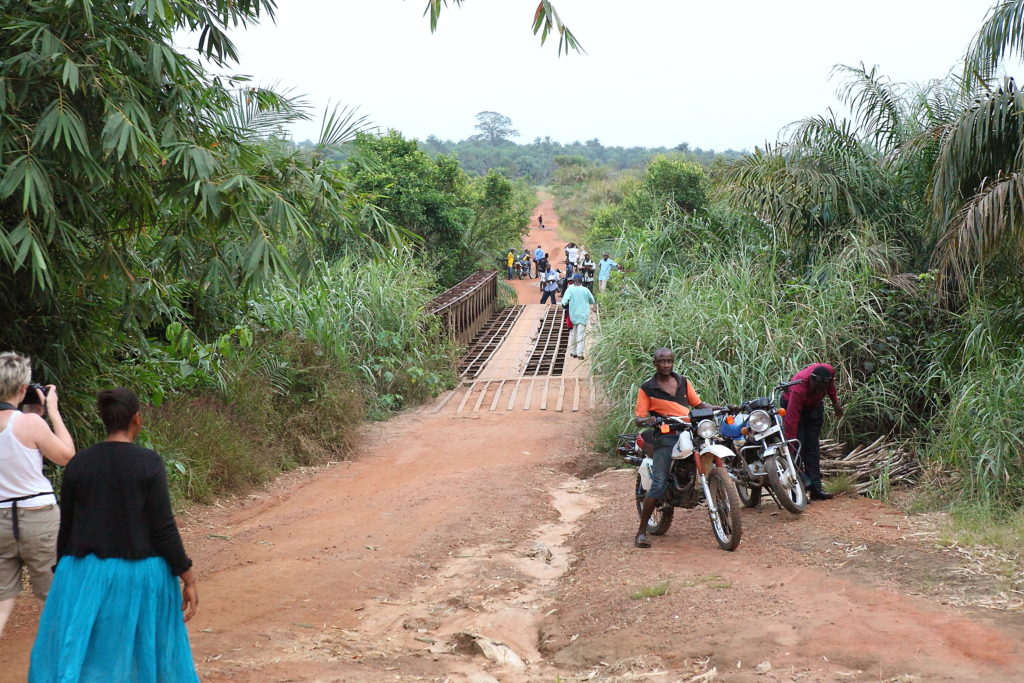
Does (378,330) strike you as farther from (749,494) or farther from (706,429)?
(706,429)

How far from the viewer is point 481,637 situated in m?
5.02

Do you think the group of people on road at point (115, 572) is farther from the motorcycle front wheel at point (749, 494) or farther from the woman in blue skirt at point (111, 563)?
the motorcycle front wheel at point (749, 494)

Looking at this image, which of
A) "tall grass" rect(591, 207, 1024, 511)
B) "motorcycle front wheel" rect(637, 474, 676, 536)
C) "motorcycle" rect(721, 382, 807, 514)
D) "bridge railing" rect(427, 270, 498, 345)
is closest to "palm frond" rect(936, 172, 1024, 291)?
"tall grass" rect(591, 207, 1024, 511)

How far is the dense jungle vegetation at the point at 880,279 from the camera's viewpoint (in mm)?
7715

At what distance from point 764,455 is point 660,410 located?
2.97 feet

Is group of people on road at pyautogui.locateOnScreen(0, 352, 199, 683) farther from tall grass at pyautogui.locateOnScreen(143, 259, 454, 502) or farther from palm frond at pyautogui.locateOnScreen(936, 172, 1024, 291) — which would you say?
palm frond at pyautogui.locateOnScreen(936, 172, 1024, 291)

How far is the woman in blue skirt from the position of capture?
Result: 3.28 m

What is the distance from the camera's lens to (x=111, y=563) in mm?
3295

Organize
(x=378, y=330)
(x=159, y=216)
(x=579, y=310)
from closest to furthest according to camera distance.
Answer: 1. (x=159, y=216)
2. (x=378, y=330)
3. (x=579, y=310)

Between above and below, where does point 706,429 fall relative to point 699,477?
above

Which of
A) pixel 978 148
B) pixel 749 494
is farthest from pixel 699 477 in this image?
pixel 978 148

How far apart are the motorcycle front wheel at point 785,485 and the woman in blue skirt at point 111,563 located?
4.67m

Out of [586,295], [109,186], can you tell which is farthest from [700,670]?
[586,295]

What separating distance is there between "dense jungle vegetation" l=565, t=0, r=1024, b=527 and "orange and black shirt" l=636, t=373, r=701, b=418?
213 cm
